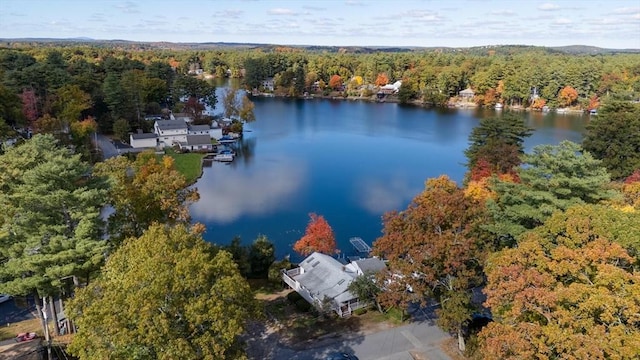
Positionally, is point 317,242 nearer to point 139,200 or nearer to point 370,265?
point 370,265

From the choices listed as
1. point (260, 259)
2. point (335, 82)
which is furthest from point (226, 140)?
point (335, 82)

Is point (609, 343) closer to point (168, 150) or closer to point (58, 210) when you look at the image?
point (58, 210)

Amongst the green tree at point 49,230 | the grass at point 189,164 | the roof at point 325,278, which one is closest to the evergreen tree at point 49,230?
the green tree at point 49,230

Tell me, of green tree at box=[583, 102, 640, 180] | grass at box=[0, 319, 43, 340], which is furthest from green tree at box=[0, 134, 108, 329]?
green tree at box=[583, 102, 640, 180]

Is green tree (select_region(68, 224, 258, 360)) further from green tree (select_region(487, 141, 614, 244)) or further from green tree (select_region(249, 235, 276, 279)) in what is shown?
green tree (select_region(487, 141, 614, 244))

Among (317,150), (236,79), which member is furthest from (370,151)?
(236,79)

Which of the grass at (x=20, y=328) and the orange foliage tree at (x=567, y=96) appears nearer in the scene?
the grass at (x=20, y=328)

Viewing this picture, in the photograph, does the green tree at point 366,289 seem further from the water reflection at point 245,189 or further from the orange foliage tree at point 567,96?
the orange foliage tree at point 567,96
